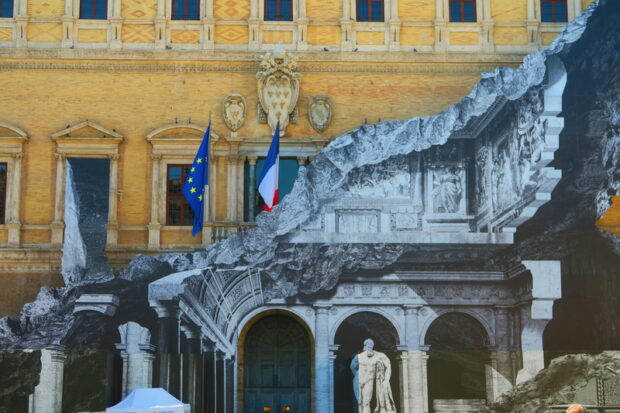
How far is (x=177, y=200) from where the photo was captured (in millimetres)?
21922

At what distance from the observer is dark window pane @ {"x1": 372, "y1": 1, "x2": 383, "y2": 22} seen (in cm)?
2278

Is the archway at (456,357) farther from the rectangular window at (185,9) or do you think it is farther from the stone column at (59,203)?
the rectangular window at (185,9)

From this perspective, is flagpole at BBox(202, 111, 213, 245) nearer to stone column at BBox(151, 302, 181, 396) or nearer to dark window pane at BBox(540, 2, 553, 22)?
stone column at BBox(151, 302, 181, 396)

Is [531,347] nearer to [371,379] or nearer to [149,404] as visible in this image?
[371,379]

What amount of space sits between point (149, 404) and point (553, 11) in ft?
42.9

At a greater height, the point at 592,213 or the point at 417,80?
the point at 417,80

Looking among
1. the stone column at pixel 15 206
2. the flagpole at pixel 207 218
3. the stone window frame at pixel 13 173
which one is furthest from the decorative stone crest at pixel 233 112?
the stone column at pixel 15 206

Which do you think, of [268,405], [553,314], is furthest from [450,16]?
[268,405]

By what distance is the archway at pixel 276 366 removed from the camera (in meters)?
21.0

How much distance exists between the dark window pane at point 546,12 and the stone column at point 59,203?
11.5 m

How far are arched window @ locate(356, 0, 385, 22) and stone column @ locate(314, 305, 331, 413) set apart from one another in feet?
22.5

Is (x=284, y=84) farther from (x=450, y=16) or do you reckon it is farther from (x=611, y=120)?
(x=611, y=120)

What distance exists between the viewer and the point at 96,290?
20.9 meters

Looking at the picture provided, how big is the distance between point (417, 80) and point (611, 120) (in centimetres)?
438
